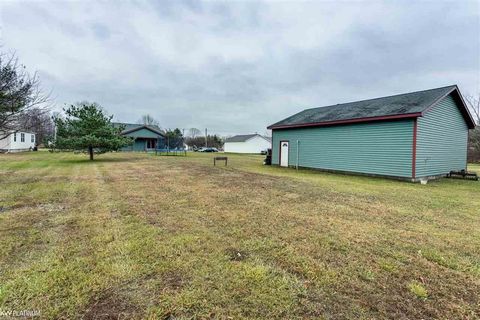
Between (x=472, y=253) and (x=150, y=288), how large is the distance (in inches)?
167

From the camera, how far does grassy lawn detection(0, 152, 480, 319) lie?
2133 mm

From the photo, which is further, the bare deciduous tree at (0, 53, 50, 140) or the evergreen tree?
the evergreen tree

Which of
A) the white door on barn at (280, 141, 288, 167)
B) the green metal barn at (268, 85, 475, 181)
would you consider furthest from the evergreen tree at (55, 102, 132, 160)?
the green metal barn at (268, 85, 475, 181)

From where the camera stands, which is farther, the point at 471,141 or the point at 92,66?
the point at 471,141

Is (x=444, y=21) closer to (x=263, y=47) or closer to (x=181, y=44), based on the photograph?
(x=263, y=47)

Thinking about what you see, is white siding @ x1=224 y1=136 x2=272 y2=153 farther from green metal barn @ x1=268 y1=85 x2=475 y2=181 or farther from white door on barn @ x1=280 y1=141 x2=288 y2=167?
green metal barn @ x1=268 y1=85 x2=475 y2=181

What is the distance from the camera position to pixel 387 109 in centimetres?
1205

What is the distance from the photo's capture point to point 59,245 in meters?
3.31

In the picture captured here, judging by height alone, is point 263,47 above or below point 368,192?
above

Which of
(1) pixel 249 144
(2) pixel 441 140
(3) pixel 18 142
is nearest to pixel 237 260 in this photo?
(2) pixel 441 140

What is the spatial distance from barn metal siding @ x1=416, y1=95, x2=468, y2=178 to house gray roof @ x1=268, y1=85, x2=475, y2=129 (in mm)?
430


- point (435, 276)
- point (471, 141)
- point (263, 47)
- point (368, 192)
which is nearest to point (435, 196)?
point (368, 192)

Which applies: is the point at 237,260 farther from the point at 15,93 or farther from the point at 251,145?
the point at 251,145

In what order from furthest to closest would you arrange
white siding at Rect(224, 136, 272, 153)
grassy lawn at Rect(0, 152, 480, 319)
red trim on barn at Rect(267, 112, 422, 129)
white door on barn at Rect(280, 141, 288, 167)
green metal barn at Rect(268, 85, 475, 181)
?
white siding at Rect(224, 136, 272, 153) → white door on barn at Rect(280, 141, 288, 167) → green metal barn at Rect(268, 85, 475, 181) → red trim on barn at Rect(267, 112, 422, 129) → grassy lawn at Rect(0, 152, 480, 319)
